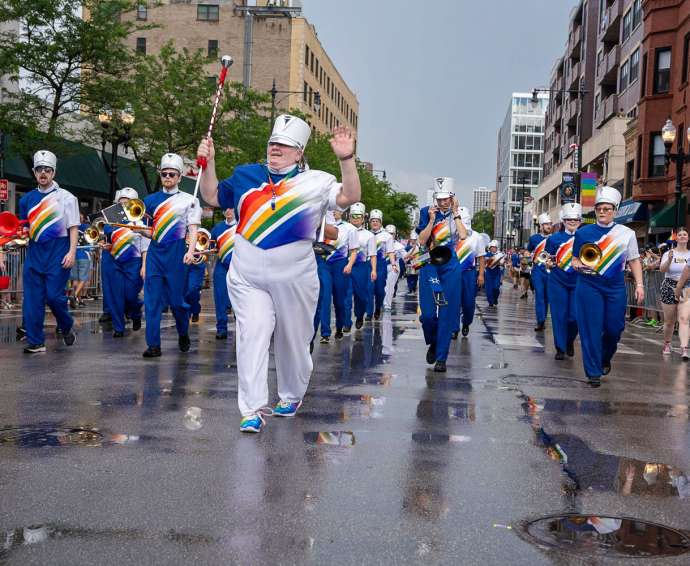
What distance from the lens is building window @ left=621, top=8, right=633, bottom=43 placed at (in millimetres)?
48188

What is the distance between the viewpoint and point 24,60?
78.8 ft

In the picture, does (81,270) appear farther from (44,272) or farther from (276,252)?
(276,252)

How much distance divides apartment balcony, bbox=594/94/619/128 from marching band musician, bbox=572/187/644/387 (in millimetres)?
42865

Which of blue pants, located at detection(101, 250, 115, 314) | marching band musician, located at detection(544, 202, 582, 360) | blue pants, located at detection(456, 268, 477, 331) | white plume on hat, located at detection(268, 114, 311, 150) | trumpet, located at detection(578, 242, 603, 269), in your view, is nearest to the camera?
white plume on hat, located at detection(268, 114, 311, 150)

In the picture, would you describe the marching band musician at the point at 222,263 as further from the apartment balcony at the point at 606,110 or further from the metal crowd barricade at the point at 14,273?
the apartment balcony at the point at 606,110

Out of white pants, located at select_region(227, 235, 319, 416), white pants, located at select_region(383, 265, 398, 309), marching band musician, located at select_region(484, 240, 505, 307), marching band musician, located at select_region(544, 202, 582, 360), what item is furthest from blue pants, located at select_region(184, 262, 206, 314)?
marching band musician, located at select_region(484, 240, 505, 307)

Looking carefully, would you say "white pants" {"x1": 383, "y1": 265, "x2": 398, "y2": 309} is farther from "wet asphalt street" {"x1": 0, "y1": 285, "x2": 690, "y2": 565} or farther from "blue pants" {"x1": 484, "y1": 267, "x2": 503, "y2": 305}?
"wet asphalt street" {"x1": 0, "y1": 285, "x2": 690, "y2": 565}

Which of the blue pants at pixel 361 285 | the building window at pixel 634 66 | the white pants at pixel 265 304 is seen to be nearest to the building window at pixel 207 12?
the building window at pixel 634 66

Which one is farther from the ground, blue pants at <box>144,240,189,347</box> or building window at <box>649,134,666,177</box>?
building window at <box>649,134,666,177</box>

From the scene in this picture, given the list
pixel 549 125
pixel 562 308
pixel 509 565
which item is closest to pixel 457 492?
pixel 509 565

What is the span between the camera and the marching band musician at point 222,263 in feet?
46.0

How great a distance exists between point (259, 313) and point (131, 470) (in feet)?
5.83

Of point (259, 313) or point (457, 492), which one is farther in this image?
point (259, 313)

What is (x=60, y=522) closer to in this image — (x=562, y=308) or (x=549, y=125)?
(x=562, y=308)
